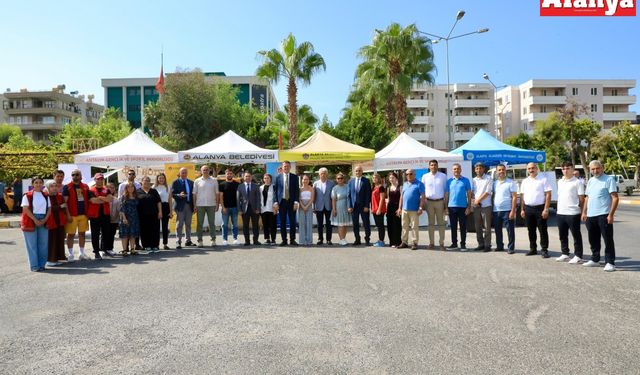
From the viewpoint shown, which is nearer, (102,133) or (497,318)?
(497,318)

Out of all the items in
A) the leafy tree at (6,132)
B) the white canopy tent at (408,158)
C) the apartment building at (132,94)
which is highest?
the apartment building at (132,94)

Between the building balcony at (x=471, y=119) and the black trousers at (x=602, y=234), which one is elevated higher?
the building balcony at (x=471, y=119)

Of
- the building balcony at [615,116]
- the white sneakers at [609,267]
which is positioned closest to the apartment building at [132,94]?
the building balcony at [615,116]

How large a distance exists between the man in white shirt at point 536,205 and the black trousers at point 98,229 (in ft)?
28.0

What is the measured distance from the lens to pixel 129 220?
10875 millimetres

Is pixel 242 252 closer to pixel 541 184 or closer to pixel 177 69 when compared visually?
pixel 541 184

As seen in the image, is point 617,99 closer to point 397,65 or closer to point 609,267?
point 397,65

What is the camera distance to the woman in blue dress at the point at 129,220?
425 inches

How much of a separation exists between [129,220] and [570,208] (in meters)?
8.72

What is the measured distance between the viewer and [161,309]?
5.99 metres

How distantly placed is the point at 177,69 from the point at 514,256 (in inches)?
1584

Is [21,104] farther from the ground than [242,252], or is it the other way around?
[21,104]

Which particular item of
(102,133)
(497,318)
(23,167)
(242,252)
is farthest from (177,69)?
(497,318)

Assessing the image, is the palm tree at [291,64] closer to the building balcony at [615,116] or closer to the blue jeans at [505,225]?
the blue jeans at [505,225]
